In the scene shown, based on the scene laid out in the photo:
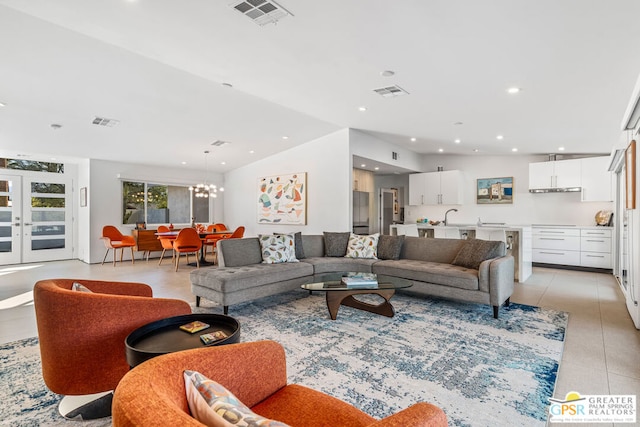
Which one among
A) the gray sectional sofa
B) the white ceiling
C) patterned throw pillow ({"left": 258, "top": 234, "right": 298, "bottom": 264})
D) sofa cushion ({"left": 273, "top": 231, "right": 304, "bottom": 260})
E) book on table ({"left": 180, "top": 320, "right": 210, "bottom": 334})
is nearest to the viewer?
book on table ({"left": 180, "top": 320, "right": 210, "bottom": 334})

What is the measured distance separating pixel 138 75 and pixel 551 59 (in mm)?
4477

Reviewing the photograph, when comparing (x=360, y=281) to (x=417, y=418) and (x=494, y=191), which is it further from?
(x=494, y=191)

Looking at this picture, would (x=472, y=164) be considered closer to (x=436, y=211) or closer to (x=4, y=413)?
(x=436, y=211)

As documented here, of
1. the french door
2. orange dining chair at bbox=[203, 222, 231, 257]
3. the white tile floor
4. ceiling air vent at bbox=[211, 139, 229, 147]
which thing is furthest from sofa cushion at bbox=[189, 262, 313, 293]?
the french door

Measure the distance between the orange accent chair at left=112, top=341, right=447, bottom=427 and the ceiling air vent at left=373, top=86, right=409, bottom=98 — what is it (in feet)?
11.8

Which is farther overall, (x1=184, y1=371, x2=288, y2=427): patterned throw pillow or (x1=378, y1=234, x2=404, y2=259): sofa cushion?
(x1=378, y1=234, x2=404, y2=259): sofa cushion

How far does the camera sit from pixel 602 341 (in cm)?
290

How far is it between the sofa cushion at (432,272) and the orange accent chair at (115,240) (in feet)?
19.1

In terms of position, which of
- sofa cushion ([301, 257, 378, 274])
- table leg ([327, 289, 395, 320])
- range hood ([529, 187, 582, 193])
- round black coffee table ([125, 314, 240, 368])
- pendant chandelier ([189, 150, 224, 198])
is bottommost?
table leg ([327, 289, 395, 320])

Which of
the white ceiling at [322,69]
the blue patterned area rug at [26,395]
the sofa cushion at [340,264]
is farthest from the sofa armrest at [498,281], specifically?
the blue patterned area rug at [26,395]

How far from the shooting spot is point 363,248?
5.07 meters

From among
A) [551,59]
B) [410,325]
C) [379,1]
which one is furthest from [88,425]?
[551,59]

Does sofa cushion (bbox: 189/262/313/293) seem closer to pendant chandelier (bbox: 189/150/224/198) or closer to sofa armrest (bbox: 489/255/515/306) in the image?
sofa armrest (bbox: 489/255/515/306)

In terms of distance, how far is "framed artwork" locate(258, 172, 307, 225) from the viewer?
24.1 ft
